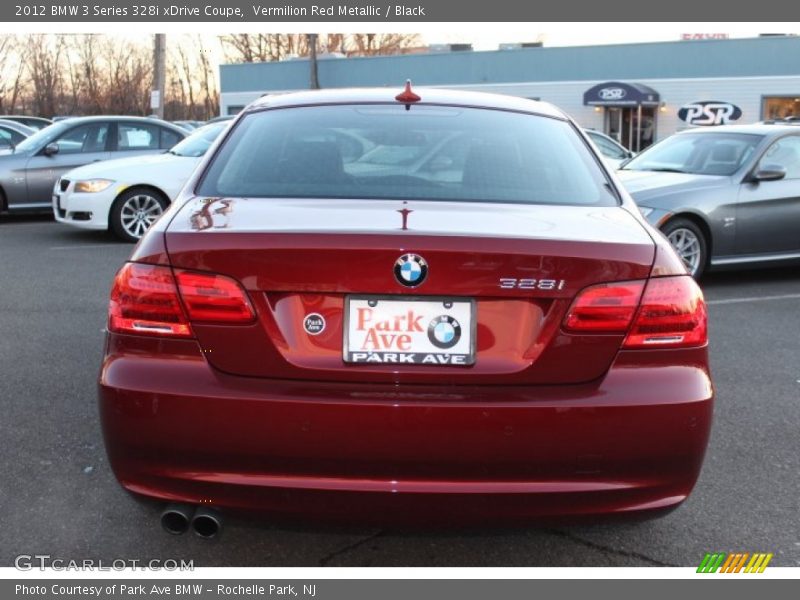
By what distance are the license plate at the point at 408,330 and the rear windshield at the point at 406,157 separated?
0.62m

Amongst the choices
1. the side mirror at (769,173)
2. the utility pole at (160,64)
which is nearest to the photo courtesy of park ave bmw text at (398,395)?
the side mirror at (769,173)

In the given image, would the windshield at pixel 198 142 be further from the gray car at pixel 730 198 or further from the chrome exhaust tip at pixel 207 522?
the chrome exhaust tip at pixel 207 522

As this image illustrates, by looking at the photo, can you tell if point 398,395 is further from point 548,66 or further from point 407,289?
point 548,66

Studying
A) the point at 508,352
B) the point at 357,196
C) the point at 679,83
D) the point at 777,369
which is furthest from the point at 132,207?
the point at 679,83

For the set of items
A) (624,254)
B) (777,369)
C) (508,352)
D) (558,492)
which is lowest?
(777,369)

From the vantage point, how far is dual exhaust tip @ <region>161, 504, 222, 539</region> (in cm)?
274

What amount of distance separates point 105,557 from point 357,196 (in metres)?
1.50

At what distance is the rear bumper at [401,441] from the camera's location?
2600 mm

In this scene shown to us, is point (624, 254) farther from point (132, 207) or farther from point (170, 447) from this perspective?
point (132, 207)

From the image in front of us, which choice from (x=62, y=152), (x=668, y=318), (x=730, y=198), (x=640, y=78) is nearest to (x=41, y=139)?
(x=62, y=152)

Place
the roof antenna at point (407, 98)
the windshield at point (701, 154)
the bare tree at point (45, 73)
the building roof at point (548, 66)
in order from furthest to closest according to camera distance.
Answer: the bare tree at point (45, 73), the building roof at point (548, 66), the windshield at point (701, 154), the roof antenna at point (407, 98)

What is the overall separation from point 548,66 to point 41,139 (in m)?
30.1
